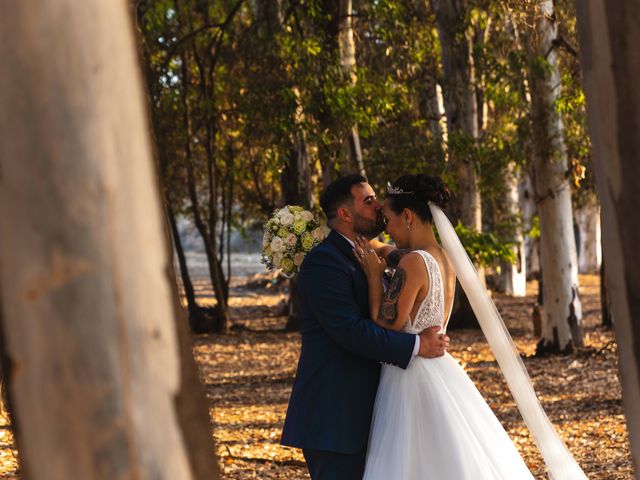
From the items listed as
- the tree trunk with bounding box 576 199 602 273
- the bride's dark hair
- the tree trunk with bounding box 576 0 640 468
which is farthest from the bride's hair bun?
the tree trunk with bounding box 576 199 602 273

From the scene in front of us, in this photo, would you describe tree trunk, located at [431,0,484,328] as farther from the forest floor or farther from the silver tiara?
the silver tiara

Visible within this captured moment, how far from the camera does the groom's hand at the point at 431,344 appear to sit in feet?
16.4

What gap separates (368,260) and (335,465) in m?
1.01

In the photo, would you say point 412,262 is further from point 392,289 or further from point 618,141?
point 618,141

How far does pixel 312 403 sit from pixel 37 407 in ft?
8.79

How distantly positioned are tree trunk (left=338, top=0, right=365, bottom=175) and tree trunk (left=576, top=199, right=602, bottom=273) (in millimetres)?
25156

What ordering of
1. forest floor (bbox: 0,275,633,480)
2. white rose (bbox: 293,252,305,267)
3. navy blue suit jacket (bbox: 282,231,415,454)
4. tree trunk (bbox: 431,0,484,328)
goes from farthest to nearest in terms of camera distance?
tree trunk (bbox: 431,0,484,328) < forest floor (bbox: 0,275,633,480) < white rose (bbox: 293,252,305,267) < navy blue suit jacket (bbox: 282,231,415,454)

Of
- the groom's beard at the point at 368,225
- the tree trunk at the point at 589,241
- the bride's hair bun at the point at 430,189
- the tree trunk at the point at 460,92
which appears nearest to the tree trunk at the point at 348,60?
the tree trunk at the point at 460,92

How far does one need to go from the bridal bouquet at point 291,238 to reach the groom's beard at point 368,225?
0.50 meters

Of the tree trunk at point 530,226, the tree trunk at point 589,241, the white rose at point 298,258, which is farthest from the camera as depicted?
the tree trunk at point 589,241

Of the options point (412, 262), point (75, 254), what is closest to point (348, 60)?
point (412, 262)

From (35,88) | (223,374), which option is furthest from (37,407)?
(223,374)

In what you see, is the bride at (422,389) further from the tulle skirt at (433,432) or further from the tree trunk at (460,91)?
the tree trunk at (460,91)

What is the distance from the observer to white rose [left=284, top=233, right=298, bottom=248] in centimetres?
548
